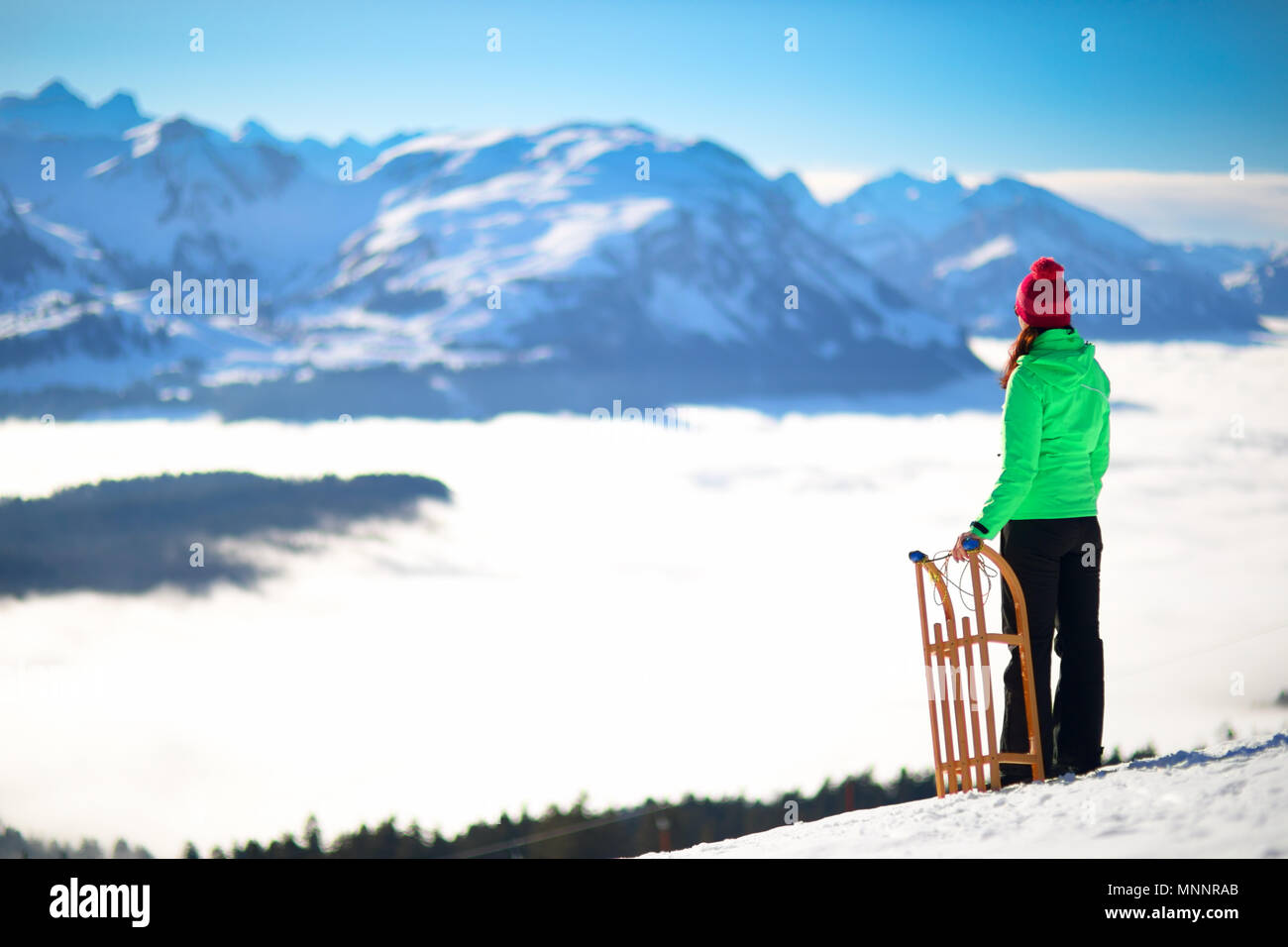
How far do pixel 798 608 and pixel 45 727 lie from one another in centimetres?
10865

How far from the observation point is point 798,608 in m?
180

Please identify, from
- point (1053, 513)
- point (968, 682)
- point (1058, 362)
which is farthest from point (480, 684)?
point (1058, 362)

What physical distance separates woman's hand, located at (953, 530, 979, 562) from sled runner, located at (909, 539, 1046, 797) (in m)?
0.03

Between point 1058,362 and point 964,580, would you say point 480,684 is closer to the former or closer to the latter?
point 964,580

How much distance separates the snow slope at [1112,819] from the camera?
4633mm

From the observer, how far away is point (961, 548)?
18.9ft

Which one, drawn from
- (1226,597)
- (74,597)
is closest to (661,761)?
(1226,597)

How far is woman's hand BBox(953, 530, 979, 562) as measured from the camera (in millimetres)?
5588

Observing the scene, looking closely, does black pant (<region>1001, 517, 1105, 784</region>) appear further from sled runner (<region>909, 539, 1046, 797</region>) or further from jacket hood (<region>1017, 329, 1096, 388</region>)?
jacket hood (<region>1017, 329, 1096, 388</region>)

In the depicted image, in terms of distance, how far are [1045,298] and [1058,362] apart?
0.33 m

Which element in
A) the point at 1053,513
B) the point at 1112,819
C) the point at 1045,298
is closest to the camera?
the point at 1112,819

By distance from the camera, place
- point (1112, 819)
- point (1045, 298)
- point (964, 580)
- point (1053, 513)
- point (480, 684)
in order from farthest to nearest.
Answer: point (480, 684), point (964, 580), point (1053, 513), point (1045, 298), point (1112, 819)
